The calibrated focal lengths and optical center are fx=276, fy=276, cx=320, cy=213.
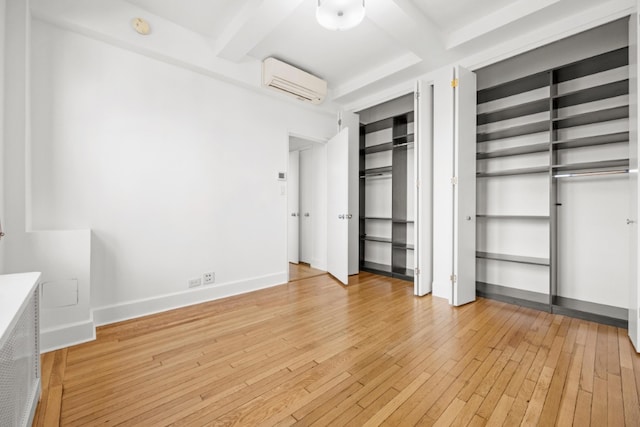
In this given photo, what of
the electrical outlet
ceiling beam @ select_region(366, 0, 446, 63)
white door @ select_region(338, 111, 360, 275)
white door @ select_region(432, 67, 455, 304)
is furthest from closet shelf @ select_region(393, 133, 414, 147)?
the electrical outlet

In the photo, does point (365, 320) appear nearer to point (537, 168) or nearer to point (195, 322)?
point (195, 322)

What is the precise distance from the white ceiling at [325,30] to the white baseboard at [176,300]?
2.48 metres

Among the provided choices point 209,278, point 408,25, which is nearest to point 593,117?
point 408,25

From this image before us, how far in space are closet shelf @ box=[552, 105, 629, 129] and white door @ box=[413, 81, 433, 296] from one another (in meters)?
1.22

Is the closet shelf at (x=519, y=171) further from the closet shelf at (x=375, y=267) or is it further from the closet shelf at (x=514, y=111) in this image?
the closet shelf at (x=375, y=267)

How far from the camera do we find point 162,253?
2.90 meters

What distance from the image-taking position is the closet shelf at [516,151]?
291 cm

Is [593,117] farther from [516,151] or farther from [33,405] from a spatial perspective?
[33,405]

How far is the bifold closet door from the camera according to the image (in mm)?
3064

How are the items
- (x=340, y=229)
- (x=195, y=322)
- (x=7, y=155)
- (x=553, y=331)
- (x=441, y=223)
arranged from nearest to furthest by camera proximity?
(x=7, y=155), (x=553, y=331), (x=195, y=322), (x=441, y=223), (x=340, y=229)

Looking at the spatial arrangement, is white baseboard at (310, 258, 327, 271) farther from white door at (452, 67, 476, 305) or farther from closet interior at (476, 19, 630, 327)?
closet interior at (476, 19, 630, 327)

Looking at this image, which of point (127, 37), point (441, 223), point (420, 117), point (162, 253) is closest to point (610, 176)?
point (441, 223)

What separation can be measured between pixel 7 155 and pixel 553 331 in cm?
459

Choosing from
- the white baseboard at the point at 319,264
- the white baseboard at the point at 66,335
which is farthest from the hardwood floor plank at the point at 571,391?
the white baseboard at the point at 319,264
